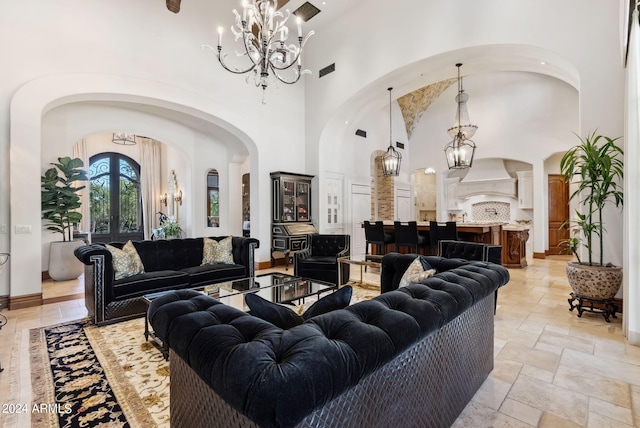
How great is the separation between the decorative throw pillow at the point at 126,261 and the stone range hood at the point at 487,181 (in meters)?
9.77

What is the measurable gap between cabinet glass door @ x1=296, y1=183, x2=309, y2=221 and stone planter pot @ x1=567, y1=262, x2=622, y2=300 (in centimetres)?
501

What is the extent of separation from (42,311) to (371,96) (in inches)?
263

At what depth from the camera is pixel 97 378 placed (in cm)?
223

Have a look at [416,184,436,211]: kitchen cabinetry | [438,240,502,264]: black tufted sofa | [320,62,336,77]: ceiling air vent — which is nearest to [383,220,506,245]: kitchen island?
[438,240,502,264]: black tufted sofa

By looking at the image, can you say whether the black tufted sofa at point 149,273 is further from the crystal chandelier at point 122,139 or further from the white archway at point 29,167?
the crystal chandelier at point 122,139

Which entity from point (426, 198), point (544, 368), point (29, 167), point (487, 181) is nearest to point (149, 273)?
point (29, 167)

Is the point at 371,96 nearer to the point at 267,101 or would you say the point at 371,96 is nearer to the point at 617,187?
the point at 267,101

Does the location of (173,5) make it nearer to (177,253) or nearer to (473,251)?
(177,253)

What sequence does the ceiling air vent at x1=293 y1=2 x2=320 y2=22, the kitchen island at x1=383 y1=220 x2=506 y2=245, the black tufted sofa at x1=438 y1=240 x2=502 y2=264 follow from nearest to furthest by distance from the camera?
the black tufted sofa at x1=438 y1=240 x2=502 y2=264 → the kitchen island at x1=383 y1=220 x2=506 y2=245 → the ceiling air vent at x1=293 y1=2 x2=320 y2=22

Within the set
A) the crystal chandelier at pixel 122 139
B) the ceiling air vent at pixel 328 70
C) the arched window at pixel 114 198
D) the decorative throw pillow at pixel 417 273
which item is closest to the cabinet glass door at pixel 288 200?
the ceiling air vent at pixel 328 70

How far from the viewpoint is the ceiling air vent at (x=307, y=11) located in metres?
6.05

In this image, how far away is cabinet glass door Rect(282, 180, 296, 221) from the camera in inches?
263

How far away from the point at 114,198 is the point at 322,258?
8706mm

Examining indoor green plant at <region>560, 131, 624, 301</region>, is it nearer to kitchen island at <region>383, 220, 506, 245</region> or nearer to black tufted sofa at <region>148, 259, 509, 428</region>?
kitchen island at <region>383, 220, 506, 245</region>
